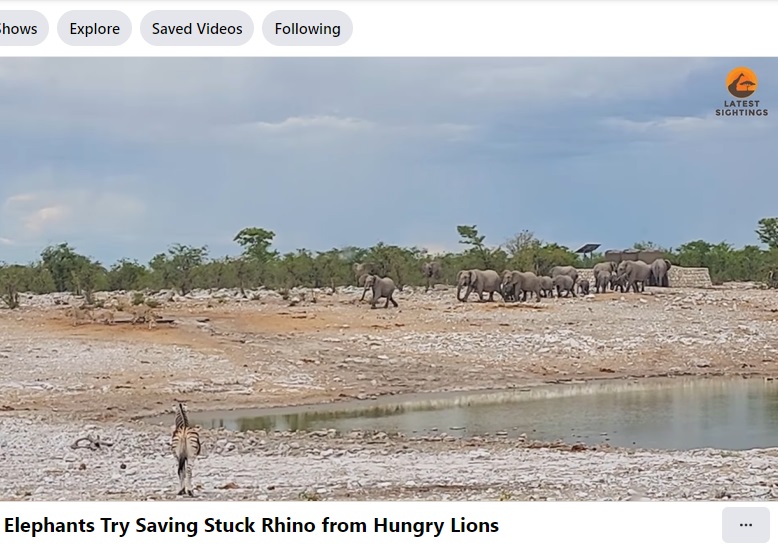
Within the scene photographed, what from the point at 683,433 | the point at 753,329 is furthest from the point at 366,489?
the point at 753,329

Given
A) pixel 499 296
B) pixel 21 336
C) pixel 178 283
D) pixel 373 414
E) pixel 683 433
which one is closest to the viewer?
pixel 683 433

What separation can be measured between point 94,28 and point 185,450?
7.70 ft

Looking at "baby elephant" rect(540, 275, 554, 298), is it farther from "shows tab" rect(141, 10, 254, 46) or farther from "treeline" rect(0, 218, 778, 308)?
"shows tab" rect(141, 10, 254, 46)

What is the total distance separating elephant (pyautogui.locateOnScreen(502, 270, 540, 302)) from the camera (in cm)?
1833

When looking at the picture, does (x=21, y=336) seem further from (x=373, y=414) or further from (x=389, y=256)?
(x=389, y=256)

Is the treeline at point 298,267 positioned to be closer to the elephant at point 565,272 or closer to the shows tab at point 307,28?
the elephant at point 565,272

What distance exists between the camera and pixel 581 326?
43.7ft

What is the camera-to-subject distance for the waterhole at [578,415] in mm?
7820

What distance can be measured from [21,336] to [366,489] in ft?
25.4

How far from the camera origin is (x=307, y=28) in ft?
15.7

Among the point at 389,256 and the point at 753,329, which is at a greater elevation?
the point at 389,256

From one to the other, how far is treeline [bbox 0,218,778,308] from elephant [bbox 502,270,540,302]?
828mm

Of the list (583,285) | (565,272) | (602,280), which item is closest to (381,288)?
(565,272)

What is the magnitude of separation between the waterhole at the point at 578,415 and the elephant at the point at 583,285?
9.32 metres
